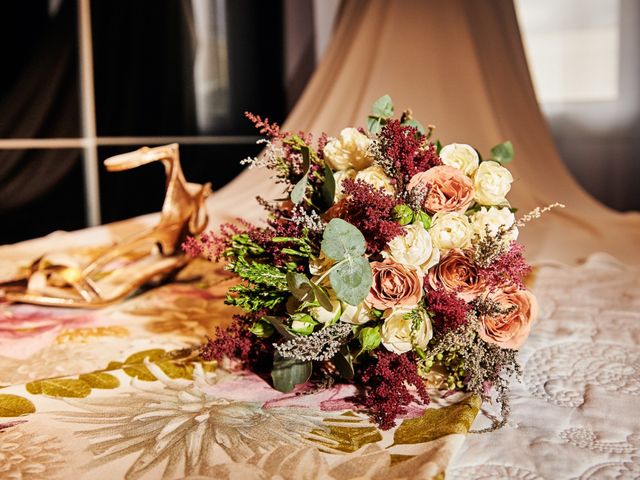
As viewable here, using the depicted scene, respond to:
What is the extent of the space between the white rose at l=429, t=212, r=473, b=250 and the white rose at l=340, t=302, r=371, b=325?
0.13m

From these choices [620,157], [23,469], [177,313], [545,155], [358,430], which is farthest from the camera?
[620,157]

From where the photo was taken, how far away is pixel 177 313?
136 centimetres

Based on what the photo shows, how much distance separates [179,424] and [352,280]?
0.96 ft

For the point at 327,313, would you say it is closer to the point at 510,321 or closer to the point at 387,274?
the point at 387,274

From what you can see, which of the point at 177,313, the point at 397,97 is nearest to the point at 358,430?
the point at 177,313

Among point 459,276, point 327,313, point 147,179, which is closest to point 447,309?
point 459,276

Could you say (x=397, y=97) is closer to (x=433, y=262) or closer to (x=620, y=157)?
(x=620, y=157)

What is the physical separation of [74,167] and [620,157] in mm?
2649

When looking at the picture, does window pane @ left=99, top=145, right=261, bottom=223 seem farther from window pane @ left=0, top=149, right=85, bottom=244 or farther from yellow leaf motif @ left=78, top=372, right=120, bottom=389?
yellow leaf motif @ left=78, top=372, right=120, bottom=389

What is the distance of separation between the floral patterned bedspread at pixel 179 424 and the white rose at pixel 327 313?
0.43 feet

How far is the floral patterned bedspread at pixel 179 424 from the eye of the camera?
0.69m

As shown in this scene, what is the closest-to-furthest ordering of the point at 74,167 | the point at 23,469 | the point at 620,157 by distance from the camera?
the point at 23,469 < the point at 74,167 < the point at 620,157

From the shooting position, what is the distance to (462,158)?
931 mm

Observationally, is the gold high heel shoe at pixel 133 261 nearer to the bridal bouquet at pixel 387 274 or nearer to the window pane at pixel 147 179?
the bridal bouquet at pixel 387 274
